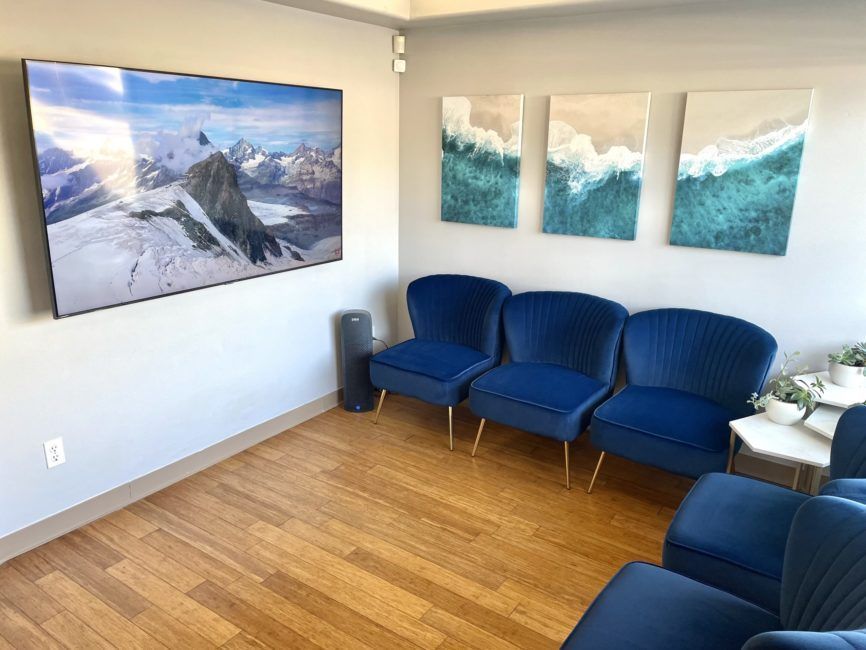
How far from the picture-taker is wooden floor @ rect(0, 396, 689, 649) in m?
2.34

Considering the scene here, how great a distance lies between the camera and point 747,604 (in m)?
1.81

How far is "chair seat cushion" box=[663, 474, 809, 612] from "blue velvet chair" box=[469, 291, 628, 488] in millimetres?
974

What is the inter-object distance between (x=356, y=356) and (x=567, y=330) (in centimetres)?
135

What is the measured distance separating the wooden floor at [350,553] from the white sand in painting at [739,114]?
1.82 meters

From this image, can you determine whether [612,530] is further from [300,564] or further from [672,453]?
[300,564]

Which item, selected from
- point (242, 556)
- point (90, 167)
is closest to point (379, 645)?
point (242, 556)

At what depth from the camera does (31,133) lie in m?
2.36

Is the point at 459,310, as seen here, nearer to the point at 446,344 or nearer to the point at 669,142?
the point at 446,344

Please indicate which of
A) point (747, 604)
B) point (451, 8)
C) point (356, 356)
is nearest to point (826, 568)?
point (747, 604)

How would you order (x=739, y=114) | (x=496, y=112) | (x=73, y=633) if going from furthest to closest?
1. (x=496, y=112)
2. (x=739, y=114)
3. (x=73, y=633)

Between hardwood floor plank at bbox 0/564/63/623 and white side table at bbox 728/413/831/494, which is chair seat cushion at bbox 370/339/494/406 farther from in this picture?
hardwood floor plank at bbox 0/564/63/623

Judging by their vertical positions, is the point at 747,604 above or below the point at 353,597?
above

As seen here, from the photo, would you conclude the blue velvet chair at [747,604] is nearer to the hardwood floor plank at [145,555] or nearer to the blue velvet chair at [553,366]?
the blue velvet chair at [553,366]

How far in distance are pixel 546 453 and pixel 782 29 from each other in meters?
2.47
